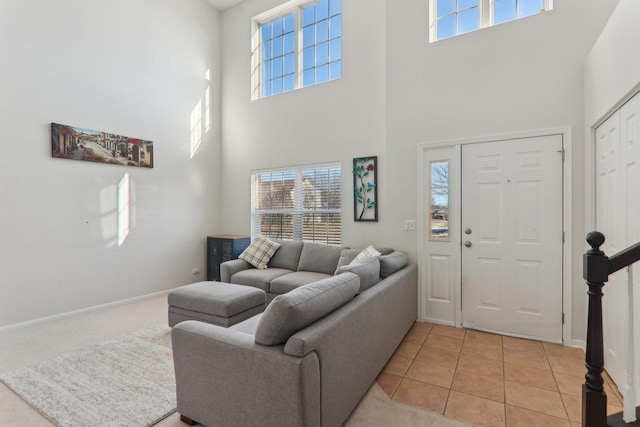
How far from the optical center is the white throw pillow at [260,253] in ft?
14.5

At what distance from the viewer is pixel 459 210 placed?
11.3 feet

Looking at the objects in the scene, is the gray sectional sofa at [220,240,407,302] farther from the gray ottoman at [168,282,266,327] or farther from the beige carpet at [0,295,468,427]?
the beige carpet at [0,295,468,427]

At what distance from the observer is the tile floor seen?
201 cm

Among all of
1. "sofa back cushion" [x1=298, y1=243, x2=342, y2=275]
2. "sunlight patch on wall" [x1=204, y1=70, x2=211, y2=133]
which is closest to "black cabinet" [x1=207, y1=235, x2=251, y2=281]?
"sofa back cushion" [x1=298, y1=243, x2=342, y2=275]

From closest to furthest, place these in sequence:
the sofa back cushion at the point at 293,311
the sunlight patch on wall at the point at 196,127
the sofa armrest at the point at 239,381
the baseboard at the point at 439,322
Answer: the sofa armrest at the point at 239,381 → the sofa back cushion at the point at 293,311 → the baseboard at the point at 439,322 → the sunlight patch on wall at the point at 196,127

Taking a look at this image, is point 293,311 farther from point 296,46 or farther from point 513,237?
point 296,46

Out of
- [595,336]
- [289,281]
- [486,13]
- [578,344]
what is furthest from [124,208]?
[578,344]

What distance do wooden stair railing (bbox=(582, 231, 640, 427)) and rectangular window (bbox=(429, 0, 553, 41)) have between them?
3.01 meters

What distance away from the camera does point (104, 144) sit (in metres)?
4.09

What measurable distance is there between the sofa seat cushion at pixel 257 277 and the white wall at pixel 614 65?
11.7 ft

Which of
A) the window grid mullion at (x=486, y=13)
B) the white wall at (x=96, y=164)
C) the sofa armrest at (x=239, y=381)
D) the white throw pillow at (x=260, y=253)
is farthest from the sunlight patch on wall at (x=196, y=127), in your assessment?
the window grid mullion at (x=486, y=13)

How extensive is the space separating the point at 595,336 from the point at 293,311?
1.38 m

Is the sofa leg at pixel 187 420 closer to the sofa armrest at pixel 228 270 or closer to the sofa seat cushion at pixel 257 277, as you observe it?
the sofa seat cushion at pixel 257 277

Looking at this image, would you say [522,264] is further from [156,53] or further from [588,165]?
[156,53]
